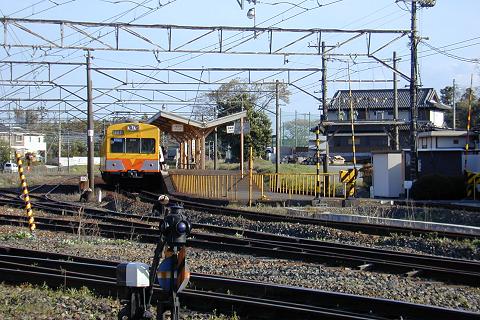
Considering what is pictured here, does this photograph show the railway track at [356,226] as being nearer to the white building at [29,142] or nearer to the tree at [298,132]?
the white building at [29,142]

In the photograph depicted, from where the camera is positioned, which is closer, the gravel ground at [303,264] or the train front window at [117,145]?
the gravel ground at [303,264]

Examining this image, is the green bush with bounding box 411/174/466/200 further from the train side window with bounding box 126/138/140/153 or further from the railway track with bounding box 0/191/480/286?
the train side window with bounding box 126/138/140/153

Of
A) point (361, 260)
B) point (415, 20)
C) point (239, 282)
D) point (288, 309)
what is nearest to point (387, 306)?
point (288, 309)

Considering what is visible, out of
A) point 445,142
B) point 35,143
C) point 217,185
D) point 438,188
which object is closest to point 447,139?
point 445,142

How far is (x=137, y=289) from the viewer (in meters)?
5.65

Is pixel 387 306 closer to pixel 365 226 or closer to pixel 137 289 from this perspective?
pixel 137 289

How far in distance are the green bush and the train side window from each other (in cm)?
1356

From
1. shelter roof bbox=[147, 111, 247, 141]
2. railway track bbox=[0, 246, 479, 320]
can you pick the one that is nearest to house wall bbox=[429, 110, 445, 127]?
shelter roof bbox=[147, 111, 247, 141]

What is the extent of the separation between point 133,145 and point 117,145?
77cm

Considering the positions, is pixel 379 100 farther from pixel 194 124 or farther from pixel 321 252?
pixel 321 252

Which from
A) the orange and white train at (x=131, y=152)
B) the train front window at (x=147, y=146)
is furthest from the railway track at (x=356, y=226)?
the train front window at (x=147, y=146)

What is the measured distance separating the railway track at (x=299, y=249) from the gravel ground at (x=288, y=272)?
0.33 meters

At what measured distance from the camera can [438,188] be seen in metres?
27.4

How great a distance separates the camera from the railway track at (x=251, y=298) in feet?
24.2
